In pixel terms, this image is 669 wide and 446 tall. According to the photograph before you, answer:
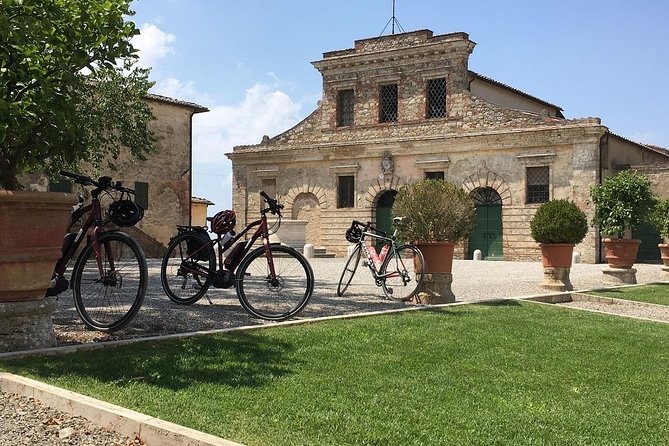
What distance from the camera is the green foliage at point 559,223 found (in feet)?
39.5

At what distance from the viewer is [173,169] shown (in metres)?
29.9

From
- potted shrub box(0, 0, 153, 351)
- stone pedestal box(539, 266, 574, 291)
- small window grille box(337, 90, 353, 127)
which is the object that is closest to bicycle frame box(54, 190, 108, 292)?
potted shrub box(0, 0, 153, 351)

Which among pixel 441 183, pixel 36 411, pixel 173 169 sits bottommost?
pixel 36 411

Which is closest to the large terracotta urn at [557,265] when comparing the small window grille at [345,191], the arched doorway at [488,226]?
the arched doorway at [488,226]

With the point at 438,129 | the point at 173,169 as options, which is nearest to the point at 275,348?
the point at 438,129

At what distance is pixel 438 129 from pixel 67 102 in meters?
22.9

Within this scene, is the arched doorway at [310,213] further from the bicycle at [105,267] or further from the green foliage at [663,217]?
the bicycle at [105,267]

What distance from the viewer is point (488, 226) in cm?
2634

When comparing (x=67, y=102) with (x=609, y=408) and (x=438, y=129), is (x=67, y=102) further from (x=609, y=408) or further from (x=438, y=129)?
(x=438, y=129)

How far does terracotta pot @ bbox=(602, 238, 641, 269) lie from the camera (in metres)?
15.2

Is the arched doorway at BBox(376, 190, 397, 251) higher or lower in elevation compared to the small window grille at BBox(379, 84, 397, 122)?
lower

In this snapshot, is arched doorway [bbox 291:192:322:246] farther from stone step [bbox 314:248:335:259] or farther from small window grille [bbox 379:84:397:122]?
small window grille [bbox 379:84:397:122]

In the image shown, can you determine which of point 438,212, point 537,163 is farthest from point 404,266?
point 537,163

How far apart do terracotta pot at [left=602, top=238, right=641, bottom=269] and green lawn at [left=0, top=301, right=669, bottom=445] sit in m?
9.42
